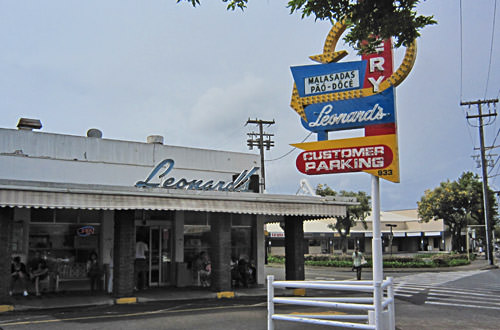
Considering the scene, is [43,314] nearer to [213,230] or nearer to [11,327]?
[11,327]

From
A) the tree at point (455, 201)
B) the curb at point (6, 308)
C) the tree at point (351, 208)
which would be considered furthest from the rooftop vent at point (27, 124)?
the tree at point (455, 201)

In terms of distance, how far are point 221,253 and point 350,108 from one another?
776cm

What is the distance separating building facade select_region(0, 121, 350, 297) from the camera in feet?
45.0

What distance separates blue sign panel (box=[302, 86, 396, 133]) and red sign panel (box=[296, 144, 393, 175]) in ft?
1.95

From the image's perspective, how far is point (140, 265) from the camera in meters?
17.6

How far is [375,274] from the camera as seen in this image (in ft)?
27.0

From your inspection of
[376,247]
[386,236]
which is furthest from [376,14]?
[386,236]

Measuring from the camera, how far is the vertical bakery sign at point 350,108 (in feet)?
30.1

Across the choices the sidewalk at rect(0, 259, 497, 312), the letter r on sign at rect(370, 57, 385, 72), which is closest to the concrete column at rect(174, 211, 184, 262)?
the sidewalk at rect(0, 259, 497, 312)

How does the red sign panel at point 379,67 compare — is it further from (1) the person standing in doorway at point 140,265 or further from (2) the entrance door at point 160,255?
(2) the entrance door at point 160,255

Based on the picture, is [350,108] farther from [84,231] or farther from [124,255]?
[84,231]

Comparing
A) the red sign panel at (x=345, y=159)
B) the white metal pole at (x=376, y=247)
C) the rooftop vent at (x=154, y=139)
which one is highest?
the rooftop vent at (x=154, y=139)

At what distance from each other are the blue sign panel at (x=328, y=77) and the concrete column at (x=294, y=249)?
8.43 m

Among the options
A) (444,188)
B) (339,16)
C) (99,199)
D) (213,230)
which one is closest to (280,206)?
(213,230)
